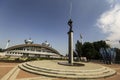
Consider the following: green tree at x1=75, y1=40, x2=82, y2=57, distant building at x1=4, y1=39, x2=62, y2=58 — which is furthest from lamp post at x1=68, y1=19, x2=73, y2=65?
distant building at x1=4, y1=39, x2=62, y2=58

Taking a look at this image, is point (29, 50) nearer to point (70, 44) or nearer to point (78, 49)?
point (78, 49)

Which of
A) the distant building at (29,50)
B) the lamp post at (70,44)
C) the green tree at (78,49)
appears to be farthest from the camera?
the distant building at (29,50)

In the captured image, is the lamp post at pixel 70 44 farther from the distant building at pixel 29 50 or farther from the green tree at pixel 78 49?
the distant building at pixel 29 50

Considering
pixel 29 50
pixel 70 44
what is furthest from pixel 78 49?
pixel 70 44

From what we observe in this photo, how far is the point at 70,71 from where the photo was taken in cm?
1413

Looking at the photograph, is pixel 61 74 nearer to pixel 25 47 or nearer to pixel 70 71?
pixel 70 71

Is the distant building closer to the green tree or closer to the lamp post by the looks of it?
the green tree

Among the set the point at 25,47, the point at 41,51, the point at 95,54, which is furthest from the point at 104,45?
the point at 25,47

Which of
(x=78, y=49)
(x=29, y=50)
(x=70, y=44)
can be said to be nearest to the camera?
(x=70, y=44)

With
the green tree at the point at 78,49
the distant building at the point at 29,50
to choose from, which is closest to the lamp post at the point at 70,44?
the green tree at the point at 78,49

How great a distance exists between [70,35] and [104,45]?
4194cm

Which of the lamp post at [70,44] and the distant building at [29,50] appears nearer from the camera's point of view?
the lamp post at [70,44]

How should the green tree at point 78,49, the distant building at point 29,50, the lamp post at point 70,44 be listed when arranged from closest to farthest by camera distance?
the lamp post at point 70,44, the green tree at point 78,49, the distant building at point 29,50

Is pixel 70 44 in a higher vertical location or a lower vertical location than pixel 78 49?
lower
